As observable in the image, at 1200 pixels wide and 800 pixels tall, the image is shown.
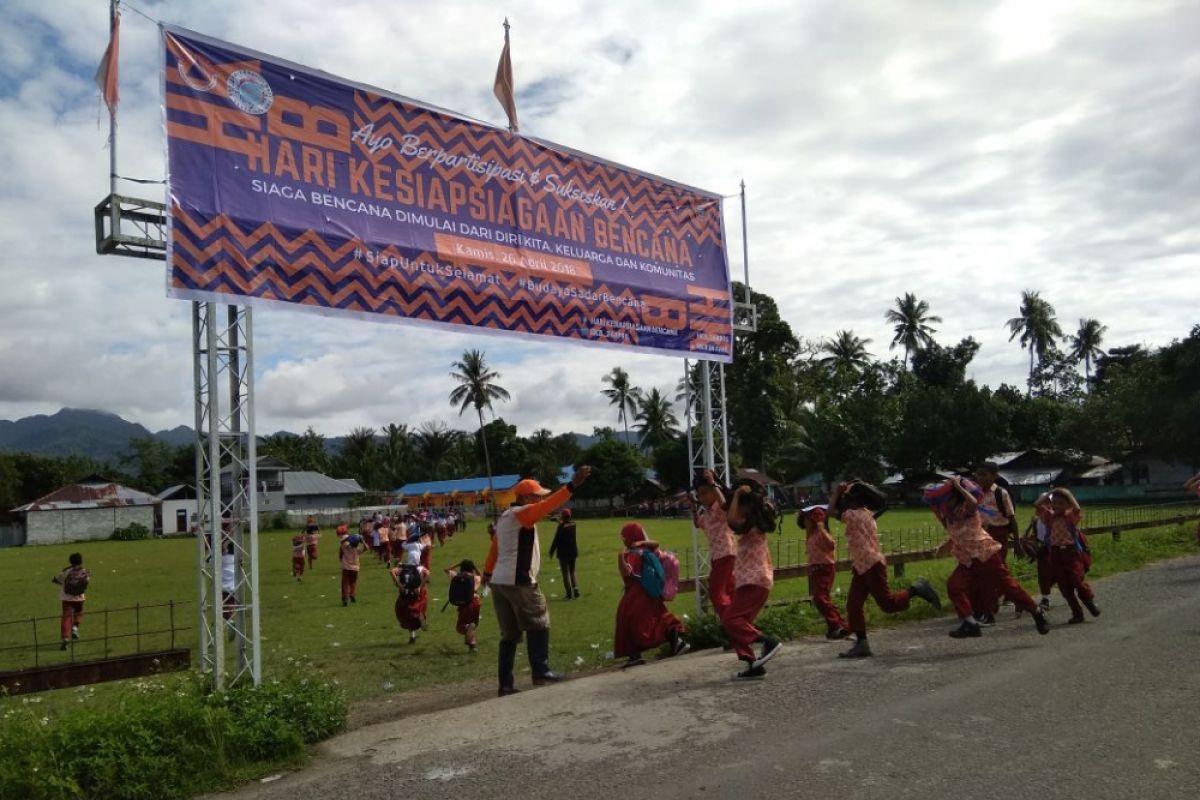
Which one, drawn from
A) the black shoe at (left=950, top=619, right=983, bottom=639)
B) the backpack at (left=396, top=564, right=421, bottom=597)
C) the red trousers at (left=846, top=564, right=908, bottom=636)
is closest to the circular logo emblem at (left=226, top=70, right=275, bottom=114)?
the backpack at (left=396, top=564, right=421, bottom=597)

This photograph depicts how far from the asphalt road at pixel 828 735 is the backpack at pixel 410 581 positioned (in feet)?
14.4

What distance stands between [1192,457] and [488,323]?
4508cm

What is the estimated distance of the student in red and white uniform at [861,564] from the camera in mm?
8102

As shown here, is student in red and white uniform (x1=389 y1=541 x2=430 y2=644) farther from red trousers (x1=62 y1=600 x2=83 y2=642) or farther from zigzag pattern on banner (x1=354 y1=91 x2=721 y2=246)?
zigzag pattern on banner (x1=354 y1=91 x2=721 y2=246)

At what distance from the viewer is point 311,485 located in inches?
2650

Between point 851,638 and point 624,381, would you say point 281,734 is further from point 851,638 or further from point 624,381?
point 624,381

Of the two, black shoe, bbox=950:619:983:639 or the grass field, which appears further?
the grass field

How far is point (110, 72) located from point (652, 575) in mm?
6170

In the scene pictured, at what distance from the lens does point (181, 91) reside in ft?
22.1

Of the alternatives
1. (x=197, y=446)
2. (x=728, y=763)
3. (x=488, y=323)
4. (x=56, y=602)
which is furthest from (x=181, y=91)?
(x=56, y=602)

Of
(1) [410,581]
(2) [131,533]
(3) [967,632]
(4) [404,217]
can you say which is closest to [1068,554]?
(3) [967,632]

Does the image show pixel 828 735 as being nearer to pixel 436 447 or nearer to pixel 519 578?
pixel 519 578

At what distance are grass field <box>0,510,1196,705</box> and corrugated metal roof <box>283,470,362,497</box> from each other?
128ft

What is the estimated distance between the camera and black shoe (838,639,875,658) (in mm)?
8023
